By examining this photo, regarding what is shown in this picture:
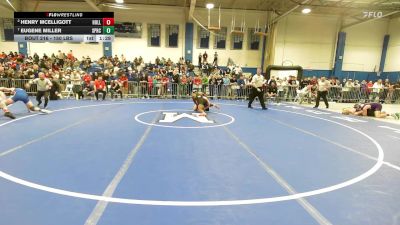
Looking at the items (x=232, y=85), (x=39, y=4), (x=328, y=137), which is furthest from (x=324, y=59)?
(x=39, y=4)

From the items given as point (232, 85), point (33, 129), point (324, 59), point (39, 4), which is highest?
point (39, 4)

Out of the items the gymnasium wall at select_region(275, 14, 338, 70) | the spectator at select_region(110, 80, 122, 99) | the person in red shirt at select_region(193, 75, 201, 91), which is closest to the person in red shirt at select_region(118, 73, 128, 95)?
the spectator at select_region(110, 80, 122, 99)

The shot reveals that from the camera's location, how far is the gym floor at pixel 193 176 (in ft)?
10.3

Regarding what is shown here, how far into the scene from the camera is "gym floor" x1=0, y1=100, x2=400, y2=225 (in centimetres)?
314

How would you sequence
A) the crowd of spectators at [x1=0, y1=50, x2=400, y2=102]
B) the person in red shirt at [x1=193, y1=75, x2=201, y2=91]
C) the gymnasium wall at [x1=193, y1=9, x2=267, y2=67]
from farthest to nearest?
the gymnasium wall at [x1=193, y1=9, x2=267, y2=67] < the person in red shirt at [x1=193, y1=75, x2=201, y2=91] < the crowd of spectators at [x1=0, y1=50, x2=400, y2=102]

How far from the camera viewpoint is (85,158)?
5.00 metres

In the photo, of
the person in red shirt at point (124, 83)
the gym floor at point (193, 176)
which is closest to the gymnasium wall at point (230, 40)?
the person in red shirt at point (124, 83)

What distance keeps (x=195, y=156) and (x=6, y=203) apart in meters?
3.06

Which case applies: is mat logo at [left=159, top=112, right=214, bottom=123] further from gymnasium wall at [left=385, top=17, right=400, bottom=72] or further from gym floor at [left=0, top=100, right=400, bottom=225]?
gymnasium wall at [left=385, top=17, right=400, bottom=72]

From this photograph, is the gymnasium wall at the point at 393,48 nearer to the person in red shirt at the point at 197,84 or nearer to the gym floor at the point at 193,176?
the person in red shirt at the point at 197,84

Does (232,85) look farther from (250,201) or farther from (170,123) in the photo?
(250,201)
